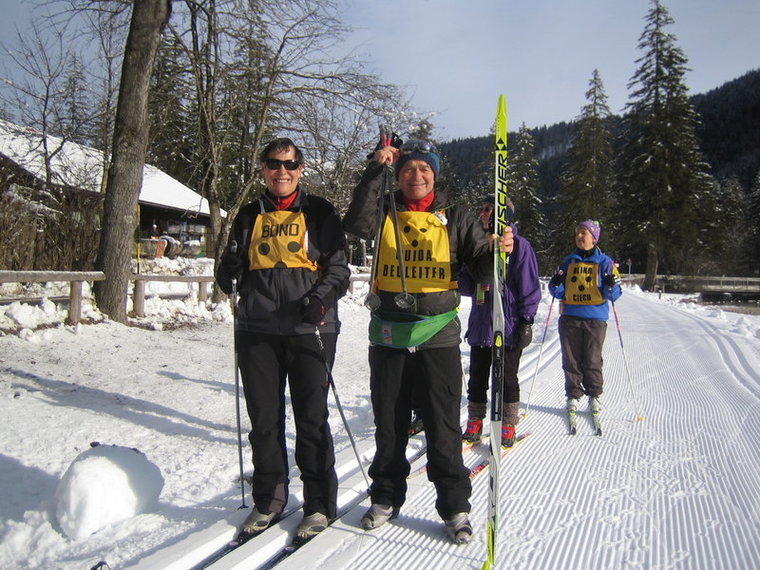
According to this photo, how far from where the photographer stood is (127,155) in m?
8.14

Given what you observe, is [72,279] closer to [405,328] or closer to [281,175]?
[281,175]

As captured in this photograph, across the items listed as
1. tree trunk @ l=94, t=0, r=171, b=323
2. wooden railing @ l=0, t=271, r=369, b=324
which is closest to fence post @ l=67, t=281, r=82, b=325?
wooden railing @ l=0, t=271, r=369, b=324

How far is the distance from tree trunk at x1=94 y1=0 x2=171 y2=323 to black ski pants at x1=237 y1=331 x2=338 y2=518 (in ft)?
21.8

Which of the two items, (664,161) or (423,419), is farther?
(664,161)

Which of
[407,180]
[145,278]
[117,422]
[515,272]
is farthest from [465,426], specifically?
[145,278]

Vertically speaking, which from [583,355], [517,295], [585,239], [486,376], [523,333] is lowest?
[486,376]

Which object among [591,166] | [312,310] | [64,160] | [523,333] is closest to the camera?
[312,310]

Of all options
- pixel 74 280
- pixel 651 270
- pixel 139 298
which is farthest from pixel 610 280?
pixel 651 270

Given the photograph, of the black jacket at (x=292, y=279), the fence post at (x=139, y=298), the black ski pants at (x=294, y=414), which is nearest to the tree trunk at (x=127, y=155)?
the fence post at (x=139, y=298)

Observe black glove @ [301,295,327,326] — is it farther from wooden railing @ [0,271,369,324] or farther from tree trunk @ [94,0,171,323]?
tree trunk @ [94,0,171,323]

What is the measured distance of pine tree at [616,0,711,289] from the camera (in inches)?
1216

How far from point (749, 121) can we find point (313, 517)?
116m

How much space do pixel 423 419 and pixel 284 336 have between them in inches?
34.1

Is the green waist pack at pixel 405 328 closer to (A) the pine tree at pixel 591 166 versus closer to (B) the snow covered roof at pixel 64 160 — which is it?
(B) the snow covered roof at pixel 64 160
